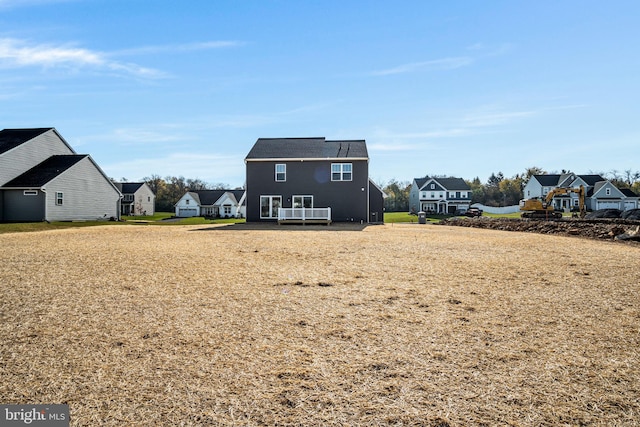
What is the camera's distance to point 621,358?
380cm

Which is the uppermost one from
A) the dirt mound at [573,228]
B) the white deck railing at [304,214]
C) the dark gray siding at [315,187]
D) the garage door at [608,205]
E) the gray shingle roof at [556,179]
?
the gray shingle roof at [556,179]

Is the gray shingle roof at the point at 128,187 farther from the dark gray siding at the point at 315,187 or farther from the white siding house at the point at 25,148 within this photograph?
the dark gray siding at the point at 315,187

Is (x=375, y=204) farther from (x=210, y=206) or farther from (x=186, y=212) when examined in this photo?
(x=186, y=212)

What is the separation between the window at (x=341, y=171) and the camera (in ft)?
97.5

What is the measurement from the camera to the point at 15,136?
31062mm

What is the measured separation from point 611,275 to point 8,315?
10.5m

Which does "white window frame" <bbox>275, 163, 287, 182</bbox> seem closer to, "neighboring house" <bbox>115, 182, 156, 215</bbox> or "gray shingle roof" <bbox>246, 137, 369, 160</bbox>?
"gray shingle roof" <bbox>246, 137, 369, 160</bbox>

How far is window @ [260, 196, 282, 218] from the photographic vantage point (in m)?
30.0

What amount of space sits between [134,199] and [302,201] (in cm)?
4441

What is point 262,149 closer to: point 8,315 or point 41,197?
point 41,197

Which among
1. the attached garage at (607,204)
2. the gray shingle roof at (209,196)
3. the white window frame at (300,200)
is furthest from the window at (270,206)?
the attached garage at (607,204)

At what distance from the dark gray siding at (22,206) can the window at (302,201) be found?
18.1 meters

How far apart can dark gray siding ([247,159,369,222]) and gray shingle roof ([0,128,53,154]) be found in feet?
58.2

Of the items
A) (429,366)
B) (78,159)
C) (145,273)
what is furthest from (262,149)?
(429,366)
